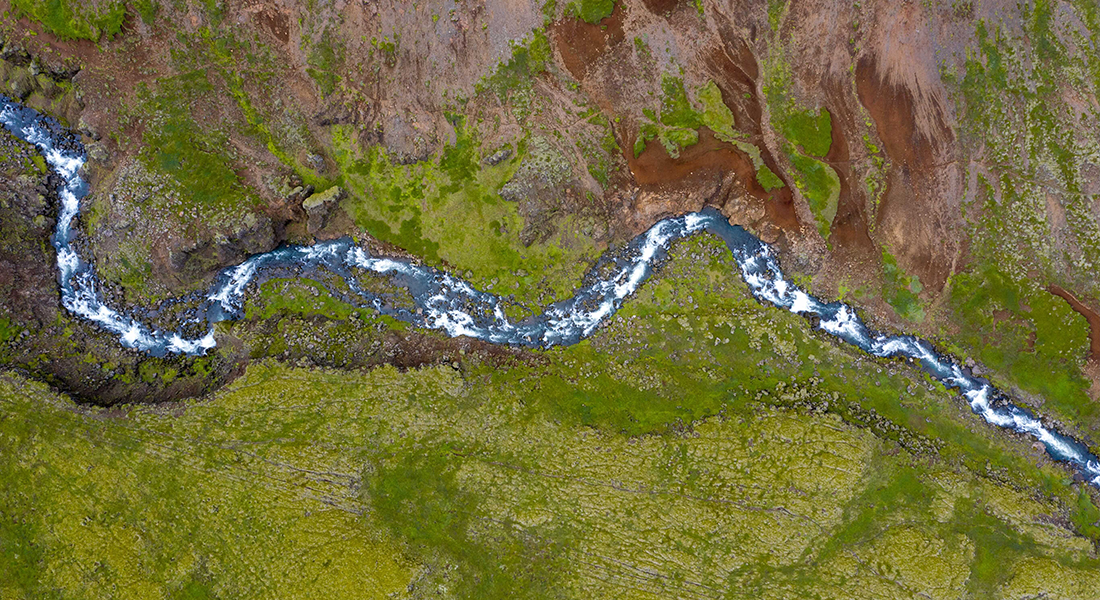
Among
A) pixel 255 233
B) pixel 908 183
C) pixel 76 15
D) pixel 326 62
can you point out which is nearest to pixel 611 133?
pixel 326 62

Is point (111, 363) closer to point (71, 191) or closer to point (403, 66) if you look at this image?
point (71, 191)

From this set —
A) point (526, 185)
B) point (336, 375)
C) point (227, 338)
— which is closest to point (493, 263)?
point (526, 185)

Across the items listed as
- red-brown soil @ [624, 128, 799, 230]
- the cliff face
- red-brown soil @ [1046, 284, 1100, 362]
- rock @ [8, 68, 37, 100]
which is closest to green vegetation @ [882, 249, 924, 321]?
the cliff face

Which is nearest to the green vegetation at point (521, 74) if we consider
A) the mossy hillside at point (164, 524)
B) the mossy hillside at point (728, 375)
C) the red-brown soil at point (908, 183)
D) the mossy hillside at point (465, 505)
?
the mossy hillside at point (728, 375)

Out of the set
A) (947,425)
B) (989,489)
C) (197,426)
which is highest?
(947,425)

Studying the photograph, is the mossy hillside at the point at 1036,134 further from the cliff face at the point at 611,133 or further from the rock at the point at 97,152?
the rock at the point at 97,152

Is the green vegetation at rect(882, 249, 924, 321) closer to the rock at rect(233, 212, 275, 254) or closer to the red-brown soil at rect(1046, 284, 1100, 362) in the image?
the red-brown soil at rect(1046, 284, 1100, 362)

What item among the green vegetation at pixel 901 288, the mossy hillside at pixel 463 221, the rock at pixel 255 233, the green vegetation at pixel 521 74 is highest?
the green vegetation at pixel 521 74
